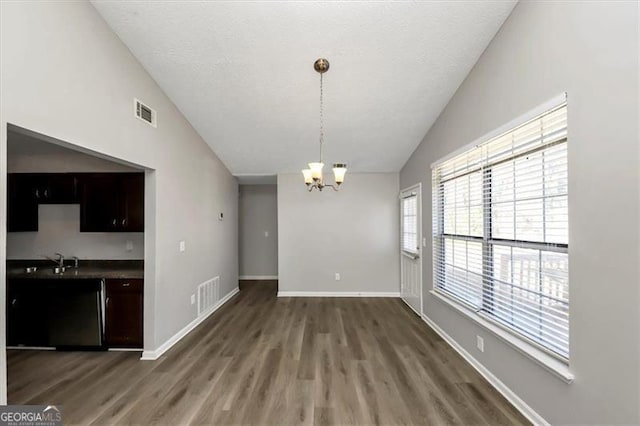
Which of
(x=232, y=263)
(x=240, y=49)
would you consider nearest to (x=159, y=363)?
(x=232, y=263)

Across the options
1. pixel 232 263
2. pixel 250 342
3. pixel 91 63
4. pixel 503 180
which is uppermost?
pixel 91 63

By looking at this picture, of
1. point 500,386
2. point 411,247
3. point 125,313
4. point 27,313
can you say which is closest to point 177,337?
point 125,313

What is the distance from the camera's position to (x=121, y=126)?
9.00 ft

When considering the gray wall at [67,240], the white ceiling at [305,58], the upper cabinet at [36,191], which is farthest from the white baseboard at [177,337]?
the white ceiling at [305,58]

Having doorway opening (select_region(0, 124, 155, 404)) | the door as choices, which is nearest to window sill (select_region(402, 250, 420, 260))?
the door

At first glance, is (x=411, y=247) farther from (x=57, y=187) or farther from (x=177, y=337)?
(x=57, y=187)

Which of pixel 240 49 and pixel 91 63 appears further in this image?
pixel 240 49

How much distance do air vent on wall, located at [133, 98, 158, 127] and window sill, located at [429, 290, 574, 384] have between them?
3.99m

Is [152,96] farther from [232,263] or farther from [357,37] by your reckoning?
[232,263]

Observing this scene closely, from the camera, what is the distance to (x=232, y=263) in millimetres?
5742

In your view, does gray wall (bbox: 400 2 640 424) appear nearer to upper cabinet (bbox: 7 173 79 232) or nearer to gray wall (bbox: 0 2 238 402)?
gray wall (bbox: 0 2 238 402)

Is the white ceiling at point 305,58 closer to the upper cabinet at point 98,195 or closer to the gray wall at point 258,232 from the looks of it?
the upper cabinet at point 98,195

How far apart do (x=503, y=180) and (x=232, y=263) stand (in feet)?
15.8

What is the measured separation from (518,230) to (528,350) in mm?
913
